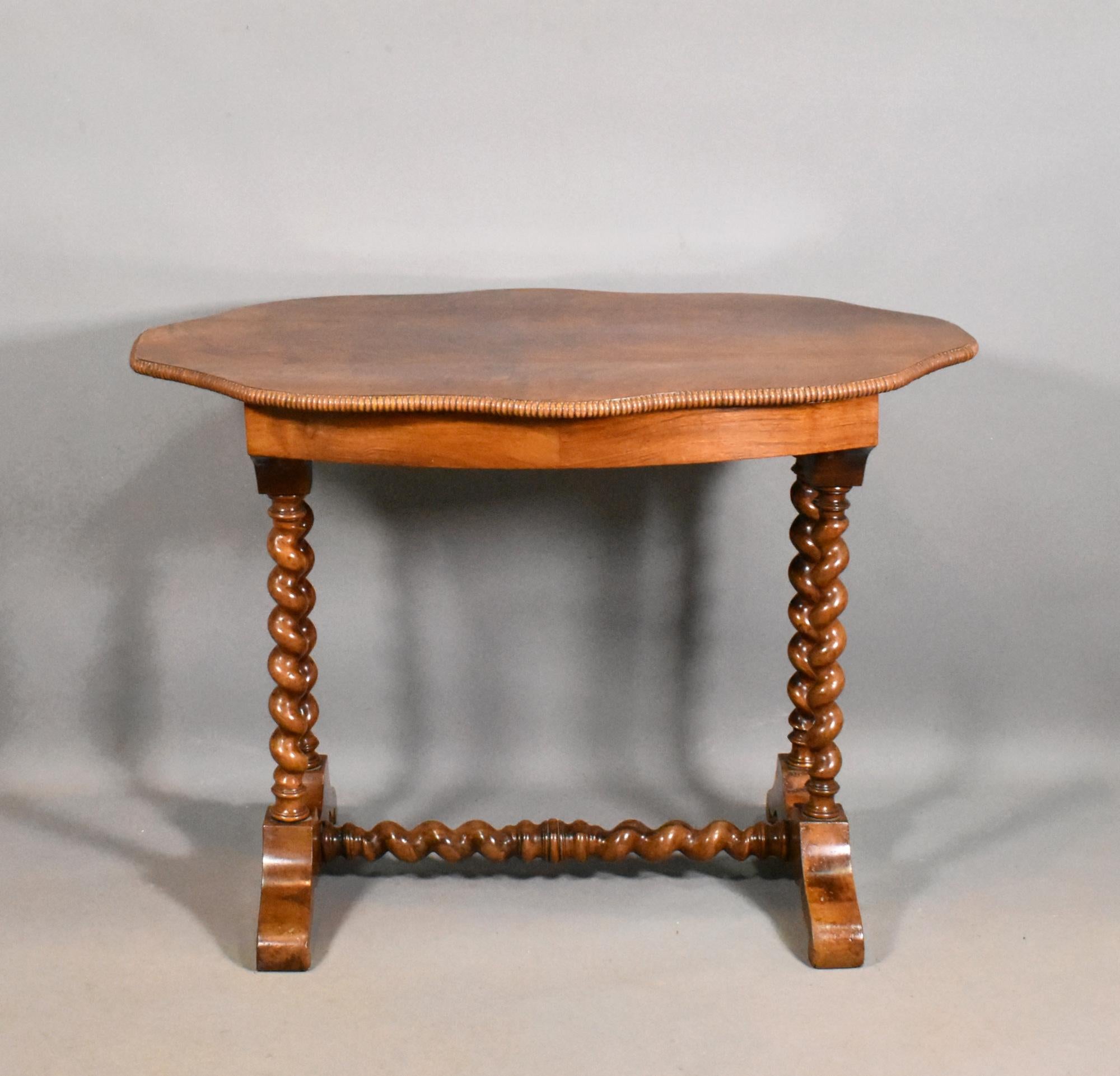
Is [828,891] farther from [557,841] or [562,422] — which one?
[562,422]

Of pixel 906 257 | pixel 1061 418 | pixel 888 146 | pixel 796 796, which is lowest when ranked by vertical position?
pixel 796 796

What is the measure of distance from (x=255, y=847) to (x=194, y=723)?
1.38 ft

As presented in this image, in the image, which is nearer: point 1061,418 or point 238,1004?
point 238,1004

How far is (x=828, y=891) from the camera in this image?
2357 mm

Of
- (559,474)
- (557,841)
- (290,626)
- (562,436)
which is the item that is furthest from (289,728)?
(559,474)

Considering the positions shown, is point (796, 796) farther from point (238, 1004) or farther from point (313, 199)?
point (313, 199)

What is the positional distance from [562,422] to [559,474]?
3.05 feet

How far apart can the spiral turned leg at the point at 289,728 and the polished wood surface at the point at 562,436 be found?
18 cm

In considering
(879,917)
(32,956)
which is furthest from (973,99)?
(32,956)

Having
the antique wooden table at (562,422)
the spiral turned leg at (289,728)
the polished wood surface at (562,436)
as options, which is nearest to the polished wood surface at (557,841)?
the antique wooden table at (562,422)

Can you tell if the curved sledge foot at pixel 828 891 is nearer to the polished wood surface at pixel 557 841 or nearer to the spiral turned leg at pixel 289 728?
the polished wood surface at pixel 557 841

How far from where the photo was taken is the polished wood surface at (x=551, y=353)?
1966 millimetres

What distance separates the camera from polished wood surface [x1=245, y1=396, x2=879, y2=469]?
6.64ft

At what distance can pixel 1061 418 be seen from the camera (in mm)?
2953
